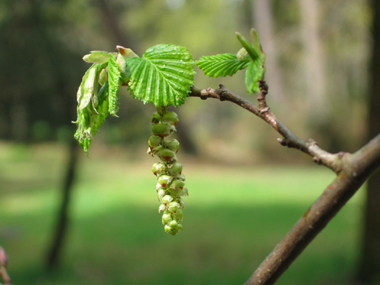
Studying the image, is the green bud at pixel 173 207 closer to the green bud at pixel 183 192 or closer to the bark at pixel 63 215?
the green bud at pixel 183 192

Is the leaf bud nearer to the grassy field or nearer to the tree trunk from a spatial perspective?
the tree trunk

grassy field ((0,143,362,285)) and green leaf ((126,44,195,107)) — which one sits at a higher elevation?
green leaf ((126,44,195,107))

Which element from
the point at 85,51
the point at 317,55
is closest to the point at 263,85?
the point at 85,51

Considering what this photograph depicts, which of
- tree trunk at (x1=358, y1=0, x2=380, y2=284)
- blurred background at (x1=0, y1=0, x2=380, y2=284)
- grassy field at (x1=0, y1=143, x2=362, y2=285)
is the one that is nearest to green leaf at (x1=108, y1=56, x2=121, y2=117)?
blurred background at (x1=0, y1=0, x2=380, y2=284)

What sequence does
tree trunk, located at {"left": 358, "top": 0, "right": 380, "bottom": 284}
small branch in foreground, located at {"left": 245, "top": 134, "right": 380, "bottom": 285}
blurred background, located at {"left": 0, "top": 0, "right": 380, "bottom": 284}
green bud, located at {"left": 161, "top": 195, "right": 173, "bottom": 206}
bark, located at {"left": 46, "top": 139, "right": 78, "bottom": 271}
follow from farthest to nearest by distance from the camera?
bark, located at {"left": 46, "top": 139, "right": 78, "bottom": 271} < blurred background, located at {"left": 0, "top": 0, "right": 380, "bottom": 284} < tree trunk, located at {"left": 358, "top": 0, "right": 380, "bottom": 284} < green bud, located at {"left": 161, "top": 195, "right": 173, "bottom": 206} < small branch in foreground, located at {"left": 245, "top": 134, "right": 380, "bottom": 285}

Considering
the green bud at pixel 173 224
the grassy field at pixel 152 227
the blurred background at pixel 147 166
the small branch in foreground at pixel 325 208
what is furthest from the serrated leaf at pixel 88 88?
the grassy field at pixel 152 227

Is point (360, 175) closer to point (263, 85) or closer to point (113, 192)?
point (263, 85)

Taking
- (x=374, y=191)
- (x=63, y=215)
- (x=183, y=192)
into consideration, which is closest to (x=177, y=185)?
(x=183, y=192)
